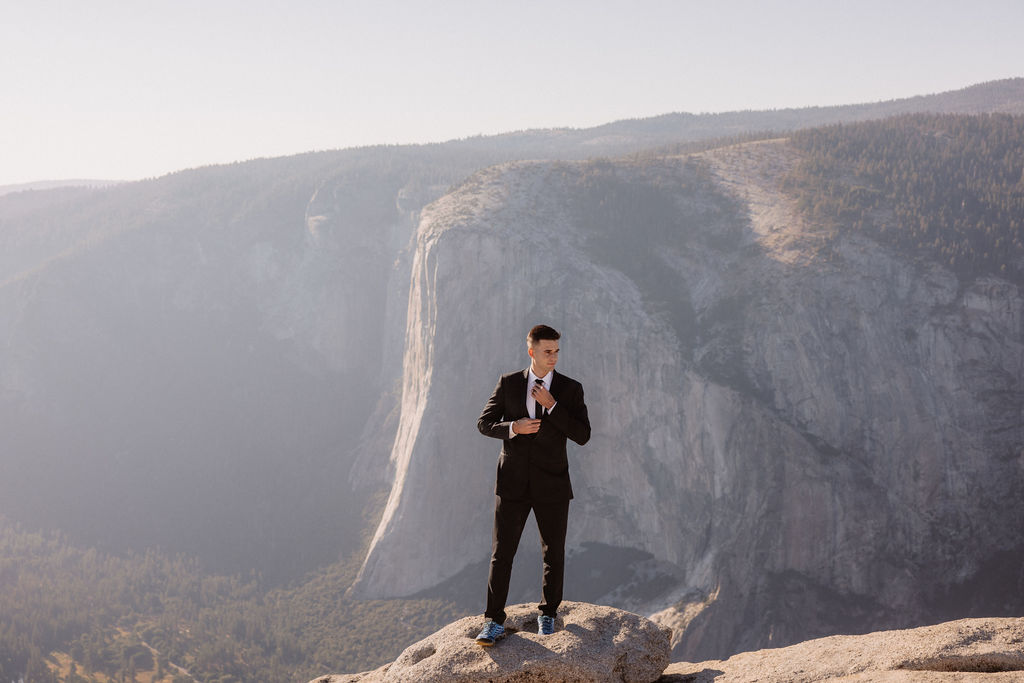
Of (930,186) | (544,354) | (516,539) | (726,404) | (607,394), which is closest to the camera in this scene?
(544,354)

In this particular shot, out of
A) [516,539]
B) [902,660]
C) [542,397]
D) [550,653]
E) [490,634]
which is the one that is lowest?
[902,660]

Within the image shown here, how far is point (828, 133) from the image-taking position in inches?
2832

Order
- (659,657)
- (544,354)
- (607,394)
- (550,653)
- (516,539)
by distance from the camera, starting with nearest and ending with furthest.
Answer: (544,354), (550,653), (516,539), (659,657), (607,394)

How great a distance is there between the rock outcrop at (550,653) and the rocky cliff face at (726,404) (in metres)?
34.2

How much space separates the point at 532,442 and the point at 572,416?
0.65 meters

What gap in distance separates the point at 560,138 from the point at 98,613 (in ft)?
516

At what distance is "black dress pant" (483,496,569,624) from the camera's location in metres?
9.45

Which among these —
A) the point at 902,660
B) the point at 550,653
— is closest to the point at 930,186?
the point at 902,660

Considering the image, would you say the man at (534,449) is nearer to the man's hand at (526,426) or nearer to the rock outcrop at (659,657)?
the man's hand at (526,426)

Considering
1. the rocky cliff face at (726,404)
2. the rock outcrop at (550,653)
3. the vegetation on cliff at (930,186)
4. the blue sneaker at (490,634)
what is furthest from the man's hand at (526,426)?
the vegetation on cliff at (930,186)

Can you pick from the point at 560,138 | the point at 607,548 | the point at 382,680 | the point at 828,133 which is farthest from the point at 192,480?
the point at 560,138

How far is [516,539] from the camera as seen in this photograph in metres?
9.58

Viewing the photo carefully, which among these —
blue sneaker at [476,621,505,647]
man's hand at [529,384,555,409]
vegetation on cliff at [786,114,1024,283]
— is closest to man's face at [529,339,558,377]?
man's hand at [529,384,555,409]

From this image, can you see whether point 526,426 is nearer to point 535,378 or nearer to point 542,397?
point 542,397
